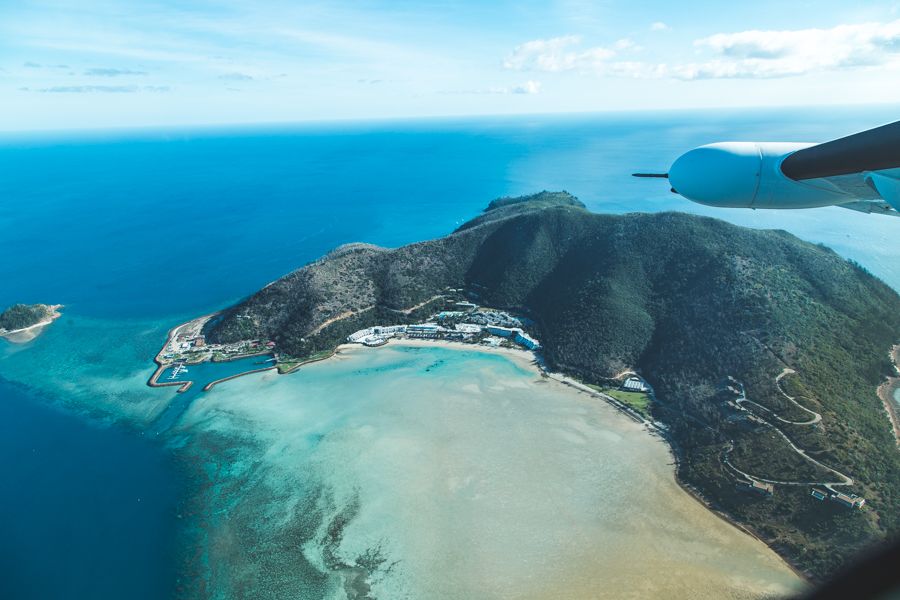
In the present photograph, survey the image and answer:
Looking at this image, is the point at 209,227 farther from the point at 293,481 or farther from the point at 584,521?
the point at 584,521

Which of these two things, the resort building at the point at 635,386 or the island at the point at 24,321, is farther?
the island at the point at 24,321

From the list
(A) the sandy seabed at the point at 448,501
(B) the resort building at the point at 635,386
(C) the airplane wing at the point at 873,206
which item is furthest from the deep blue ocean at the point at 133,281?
(B) the resort building at the point at 635,386

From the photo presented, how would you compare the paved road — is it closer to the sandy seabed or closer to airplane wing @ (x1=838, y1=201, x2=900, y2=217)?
the sandy seabed

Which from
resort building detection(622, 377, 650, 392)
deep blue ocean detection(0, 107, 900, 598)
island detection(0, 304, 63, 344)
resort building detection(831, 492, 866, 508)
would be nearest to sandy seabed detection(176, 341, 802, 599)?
resort building detection(622, 377, 650, 392)

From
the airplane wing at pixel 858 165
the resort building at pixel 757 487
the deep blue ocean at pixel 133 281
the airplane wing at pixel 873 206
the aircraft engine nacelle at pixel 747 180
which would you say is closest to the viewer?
the airplane wing at pixel 858 165

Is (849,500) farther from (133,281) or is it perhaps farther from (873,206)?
(133,281)

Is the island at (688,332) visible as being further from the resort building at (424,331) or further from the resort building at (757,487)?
the resort building at (424,331)
